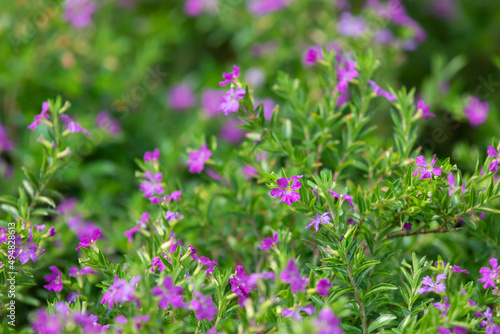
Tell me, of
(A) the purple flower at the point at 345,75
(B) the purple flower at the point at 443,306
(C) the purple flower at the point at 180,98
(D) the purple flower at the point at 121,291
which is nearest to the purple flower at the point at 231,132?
(C) the purple flower at the point at 180,98

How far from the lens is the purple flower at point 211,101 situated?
127 inches

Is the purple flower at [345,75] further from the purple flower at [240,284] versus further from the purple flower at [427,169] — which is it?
the purple flower at [240,284]

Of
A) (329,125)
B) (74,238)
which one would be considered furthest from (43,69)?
(329,125)

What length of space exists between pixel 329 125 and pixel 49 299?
3.71 feet

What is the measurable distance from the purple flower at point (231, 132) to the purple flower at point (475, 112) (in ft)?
4.56

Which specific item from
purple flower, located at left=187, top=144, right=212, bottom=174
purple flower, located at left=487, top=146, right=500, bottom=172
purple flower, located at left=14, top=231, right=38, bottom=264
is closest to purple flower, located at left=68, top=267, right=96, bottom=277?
purple flower, located at left=14, top=231, right=38, bottom=264

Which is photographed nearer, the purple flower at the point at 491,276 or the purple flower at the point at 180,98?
the purple flower at the point at 491,276

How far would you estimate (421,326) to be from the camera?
1389 mm

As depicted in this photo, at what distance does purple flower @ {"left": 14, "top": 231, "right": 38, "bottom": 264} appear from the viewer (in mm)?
1572

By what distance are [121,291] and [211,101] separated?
6.86ft

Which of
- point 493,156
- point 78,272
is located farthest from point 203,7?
point 493,156

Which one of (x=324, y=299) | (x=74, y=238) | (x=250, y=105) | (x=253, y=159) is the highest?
(x=250, y=105)

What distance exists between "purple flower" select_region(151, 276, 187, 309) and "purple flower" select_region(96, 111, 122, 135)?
5.66ft

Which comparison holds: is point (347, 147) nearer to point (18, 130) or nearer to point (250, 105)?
point (250, 105)
